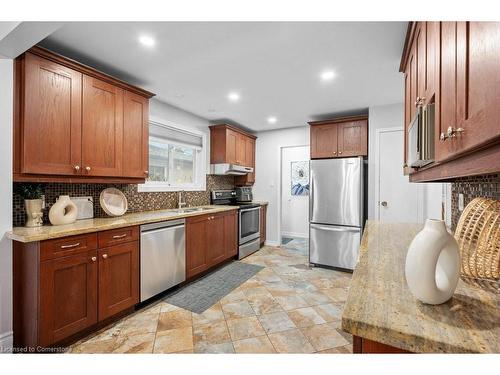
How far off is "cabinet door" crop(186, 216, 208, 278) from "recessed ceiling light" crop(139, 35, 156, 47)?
73.3 inches

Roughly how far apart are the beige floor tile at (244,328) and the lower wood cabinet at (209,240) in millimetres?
1035

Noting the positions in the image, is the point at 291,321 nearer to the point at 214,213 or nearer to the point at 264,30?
the point at 214,213

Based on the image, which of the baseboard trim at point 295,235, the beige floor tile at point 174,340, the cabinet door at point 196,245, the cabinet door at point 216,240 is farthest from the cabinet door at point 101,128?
the baseboard trim at point 295,235

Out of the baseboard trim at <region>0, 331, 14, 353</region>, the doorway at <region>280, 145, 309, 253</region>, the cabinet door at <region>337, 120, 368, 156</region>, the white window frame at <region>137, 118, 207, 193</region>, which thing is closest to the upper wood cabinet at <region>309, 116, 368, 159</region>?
the cabinet door at <region>337, 120, 368, 156</region>

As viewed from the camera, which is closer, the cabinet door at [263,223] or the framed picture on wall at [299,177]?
the cabinet door at [263,223]

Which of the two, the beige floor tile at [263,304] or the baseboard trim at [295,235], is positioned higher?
the baseboard trim at [295,235]

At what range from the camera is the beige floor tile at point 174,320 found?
2.12 meters

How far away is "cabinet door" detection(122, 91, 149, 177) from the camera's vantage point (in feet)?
8.37

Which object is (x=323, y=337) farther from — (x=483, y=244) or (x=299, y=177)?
(x=299, y=177)

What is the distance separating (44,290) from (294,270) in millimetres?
2860

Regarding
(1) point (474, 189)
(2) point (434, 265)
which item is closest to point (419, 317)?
(2) point (434, 265)

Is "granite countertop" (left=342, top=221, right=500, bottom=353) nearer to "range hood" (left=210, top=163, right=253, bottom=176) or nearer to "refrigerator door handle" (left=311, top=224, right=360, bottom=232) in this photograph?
"refrigerator door handle" (left=311, top=224, right=360, bottom=232)

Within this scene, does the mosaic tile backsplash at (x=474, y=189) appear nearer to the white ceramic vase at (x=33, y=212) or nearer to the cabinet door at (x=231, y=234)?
the cabinet door at (x=231, y=234)

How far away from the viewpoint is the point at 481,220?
1.01m
